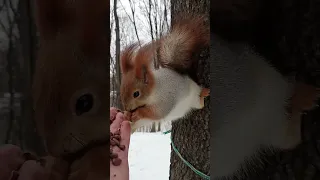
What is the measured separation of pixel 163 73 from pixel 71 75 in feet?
0.72

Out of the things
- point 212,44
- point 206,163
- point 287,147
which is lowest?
point 206,163

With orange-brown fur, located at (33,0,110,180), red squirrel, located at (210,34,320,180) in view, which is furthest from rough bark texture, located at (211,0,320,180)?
orange-brown fur, located at (33,0,110,180)

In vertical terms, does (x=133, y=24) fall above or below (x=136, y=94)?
above

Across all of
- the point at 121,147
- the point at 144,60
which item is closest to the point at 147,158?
the point at 121,147

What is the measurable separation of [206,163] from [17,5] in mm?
401

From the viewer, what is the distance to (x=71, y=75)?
1.23ft

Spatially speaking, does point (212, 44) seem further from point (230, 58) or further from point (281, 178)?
point (281, 178)

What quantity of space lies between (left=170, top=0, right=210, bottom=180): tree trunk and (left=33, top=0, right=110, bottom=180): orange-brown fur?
0.23 meters

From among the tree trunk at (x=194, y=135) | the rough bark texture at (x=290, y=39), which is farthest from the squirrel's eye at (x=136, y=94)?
the rough bark texture at (x=290, y=39)

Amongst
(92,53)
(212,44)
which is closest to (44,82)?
(92,53)

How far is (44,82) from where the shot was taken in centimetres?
37

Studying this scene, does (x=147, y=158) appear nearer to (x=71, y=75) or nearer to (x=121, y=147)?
(x=121, y=147)

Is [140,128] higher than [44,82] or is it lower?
lower

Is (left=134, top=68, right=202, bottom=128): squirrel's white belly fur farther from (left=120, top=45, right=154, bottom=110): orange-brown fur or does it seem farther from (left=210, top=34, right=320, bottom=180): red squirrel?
(left=210, top=34, right=320, bottom=180): red squirrel
